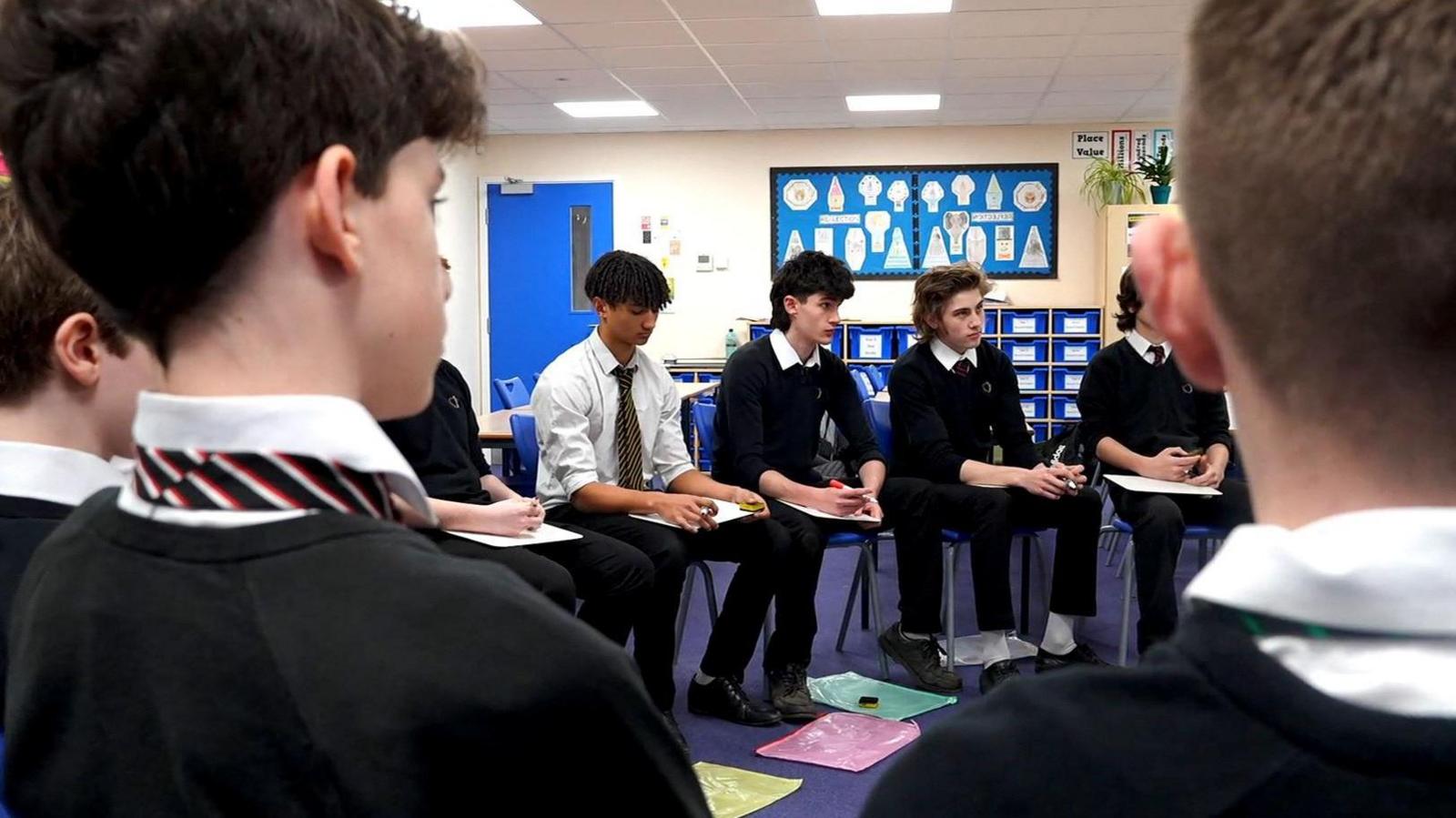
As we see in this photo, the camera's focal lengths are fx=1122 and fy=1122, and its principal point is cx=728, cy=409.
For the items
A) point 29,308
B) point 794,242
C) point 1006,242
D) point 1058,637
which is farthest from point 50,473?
point 1006,242

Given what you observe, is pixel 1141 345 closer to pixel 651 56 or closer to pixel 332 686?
pixel 332 686

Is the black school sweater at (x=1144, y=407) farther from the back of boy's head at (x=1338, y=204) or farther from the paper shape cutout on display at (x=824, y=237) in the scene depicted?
the paper shape cutout on display at (x=824, y=237)

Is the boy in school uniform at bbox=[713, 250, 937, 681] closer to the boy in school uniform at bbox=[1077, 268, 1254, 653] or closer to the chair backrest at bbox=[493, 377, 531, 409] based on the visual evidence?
the boy in school uniform at bbox=[1077, 268, 1254, 653]

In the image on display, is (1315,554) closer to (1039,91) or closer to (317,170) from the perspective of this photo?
(317,170)

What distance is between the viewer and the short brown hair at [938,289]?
12.1ft

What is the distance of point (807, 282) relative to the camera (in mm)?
3523

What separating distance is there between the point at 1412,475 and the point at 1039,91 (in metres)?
7.39

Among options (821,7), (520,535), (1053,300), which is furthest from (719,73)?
(520,535)

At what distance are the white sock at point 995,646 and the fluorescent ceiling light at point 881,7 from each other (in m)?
3.32

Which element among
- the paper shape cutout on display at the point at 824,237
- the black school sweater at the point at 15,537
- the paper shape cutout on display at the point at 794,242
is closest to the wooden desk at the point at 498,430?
the black school sweater at the point at 15,537

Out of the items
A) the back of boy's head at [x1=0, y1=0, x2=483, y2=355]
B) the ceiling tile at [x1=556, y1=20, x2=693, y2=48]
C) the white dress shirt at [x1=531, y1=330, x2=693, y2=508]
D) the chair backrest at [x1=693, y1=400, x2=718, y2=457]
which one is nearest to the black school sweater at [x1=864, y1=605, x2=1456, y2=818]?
the back of boy's head at [x1=0, y1=0, x2=483, y2=355]

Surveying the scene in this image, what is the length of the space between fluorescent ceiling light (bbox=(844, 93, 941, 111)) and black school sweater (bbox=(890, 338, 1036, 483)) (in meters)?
4.09

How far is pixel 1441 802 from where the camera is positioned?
40 cm

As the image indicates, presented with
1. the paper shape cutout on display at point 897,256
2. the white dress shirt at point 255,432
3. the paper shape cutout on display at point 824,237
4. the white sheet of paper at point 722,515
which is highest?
the paper shape cutout on display at point 824,237
